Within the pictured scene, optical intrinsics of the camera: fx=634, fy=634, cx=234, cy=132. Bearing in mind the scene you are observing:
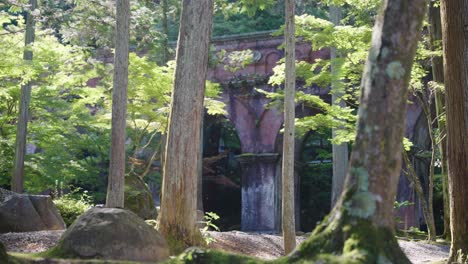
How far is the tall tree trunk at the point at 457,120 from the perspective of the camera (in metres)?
6.52

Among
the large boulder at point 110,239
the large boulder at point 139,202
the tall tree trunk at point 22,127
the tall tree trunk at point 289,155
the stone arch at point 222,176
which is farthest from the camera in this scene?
the stone arch at point 222,176

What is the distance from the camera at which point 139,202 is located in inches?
559

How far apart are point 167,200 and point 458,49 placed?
170 inches

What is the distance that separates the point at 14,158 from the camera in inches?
637

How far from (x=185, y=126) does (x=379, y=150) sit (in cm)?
519

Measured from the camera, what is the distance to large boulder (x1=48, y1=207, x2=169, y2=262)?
6301mm

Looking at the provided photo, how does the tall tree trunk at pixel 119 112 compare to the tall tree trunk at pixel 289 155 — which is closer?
the tall tree trunk at pixel 289 155

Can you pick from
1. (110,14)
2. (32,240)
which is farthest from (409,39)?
(110,14)

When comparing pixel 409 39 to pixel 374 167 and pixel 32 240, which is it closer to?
pixel 374 167

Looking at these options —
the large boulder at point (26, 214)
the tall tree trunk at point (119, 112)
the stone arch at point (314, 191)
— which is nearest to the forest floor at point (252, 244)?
the large boulder at point (26, 214)

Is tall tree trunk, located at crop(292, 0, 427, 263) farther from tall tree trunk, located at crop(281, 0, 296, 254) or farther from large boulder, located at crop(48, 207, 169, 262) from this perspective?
tall tree trunk, located at crop(281, 0, 296, 254)

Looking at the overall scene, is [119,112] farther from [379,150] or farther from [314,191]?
[314,191]

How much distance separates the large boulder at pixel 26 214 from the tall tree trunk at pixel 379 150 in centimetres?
819

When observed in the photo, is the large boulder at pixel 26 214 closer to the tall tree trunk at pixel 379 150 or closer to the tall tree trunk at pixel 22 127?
the tall tree trunk at pixel 22 127
